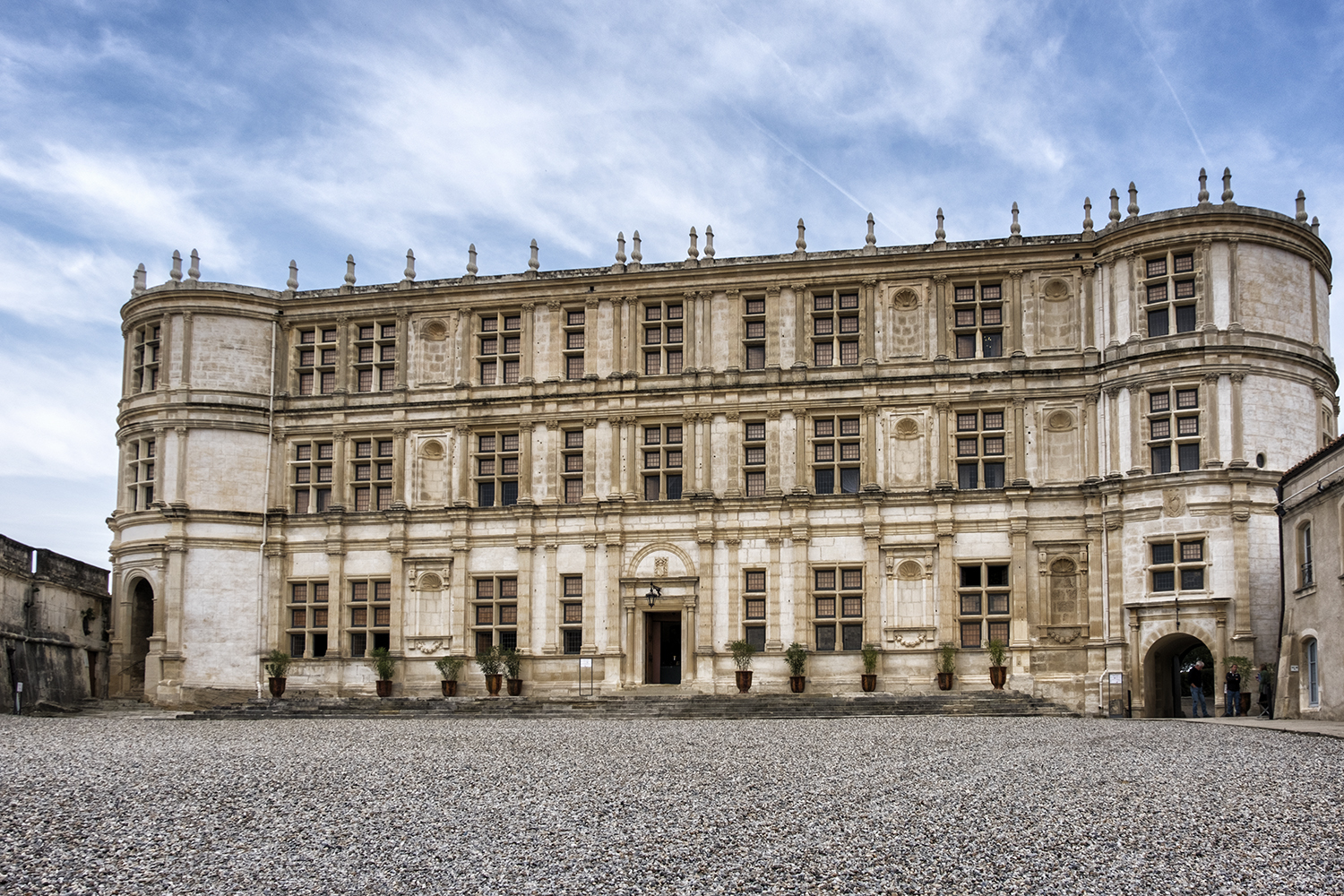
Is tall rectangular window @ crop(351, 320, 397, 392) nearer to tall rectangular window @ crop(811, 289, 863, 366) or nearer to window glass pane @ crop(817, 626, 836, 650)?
tall rectangular window @ crop(811, 289, 863, 366)

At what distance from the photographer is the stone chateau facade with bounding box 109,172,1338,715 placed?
108ft

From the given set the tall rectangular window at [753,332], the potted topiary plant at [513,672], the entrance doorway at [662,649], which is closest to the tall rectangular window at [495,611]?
the potted topiary plant at [513,672]

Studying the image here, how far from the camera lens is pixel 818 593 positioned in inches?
1375

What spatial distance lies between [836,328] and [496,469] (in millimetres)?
10193

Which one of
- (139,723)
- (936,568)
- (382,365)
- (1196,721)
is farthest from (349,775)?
(382,365)

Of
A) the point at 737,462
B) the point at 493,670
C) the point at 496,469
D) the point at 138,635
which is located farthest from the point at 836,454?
the point at 138,635

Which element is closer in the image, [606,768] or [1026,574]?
[606,768]

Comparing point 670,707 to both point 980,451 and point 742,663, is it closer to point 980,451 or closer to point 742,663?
point 742,663

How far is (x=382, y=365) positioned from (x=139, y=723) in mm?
12515

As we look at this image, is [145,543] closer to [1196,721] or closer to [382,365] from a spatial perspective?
[382,365]

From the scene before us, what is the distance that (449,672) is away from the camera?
35500 mm

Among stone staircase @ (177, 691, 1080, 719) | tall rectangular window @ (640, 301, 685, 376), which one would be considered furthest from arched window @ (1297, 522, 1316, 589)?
tall rectangular window @ (640, 301, 685, 376)

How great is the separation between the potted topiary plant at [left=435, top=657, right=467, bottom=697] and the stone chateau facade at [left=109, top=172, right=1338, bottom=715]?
86 centimetres

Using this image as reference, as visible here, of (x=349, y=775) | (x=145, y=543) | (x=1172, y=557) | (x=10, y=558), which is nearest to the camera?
(x=349, y=775)
